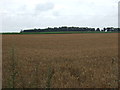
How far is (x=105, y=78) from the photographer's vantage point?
6.60 metres

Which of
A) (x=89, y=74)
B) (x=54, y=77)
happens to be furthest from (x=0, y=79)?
(x=89, y=74)

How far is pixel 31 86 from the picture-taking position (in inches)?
219

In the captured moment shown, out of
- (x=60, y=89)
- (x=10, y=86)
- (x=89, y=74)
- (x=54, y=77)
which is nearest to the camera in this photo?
(x=10, y=86)

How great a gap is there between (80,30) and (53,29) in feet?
57.4

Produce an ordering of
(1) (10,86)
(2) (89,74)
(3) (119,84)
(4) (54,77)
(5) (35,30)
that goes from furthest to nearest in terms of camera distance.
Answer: (5) (35,30) < (2) (89,74) < (4) (54,77) < (3) (119,84) < (1) (10,86)

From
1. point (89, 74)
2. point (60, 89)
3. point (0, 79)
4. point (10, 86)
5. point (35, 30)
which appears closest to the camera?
point (10, 86)

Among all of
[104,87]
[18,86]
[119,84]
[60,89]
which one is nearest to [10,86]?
[18,86]

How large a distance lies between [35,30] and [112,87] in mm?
120351

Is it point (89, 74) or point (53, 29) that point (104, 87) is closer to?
point (89, 74)

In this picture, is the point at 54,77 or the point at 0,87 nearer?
the point at 0,87

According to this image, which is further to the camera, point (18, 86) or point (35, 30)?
point (35, 30)

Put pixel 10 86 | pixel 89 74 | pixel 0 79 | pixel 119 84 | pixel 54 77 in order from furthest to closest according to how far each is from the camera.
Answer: pixel 89 74
pixel 54 77
pixel 0 79
pixel 119 84
pixel 10 86

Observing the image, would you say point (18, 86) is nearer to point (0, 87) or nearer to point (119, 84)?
point (0, 87)

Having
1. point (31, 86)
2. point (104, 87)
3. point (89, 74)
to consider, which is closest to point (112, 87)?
point (104, 87)
